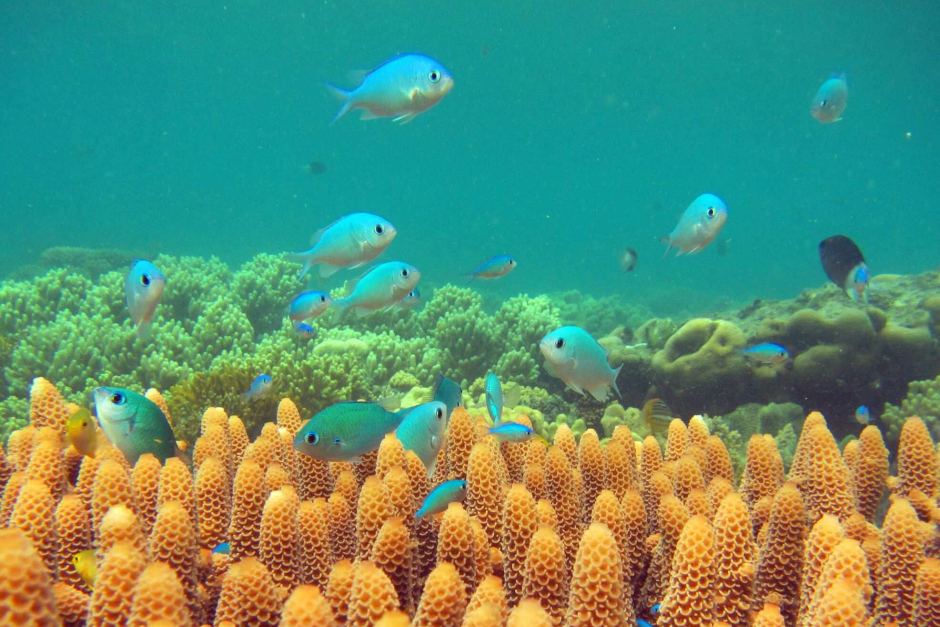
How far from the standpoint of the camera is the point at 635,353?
8375mm

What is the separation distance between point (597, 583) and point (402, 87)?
4.07 meters

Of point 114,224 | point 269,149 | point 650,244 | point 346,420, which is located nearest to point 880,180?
point 650,244

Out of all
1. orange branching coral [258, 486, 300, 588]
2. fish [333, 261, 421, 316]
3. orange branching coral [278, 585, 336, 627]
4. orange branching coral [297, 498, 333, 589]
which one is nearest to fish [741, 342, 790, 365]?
fish [333, 261, 421, 316]

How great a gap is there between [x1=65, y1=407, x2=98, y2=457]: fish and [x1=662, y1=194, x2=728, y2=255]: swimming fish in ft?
17.6

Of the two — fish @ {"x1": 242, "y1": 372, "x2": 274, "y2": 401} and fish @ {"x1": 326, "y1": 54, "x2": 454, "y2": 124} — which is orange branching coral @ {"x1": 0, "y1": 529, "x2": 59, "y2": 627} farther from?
fish @ {"x1": 326, "y1": 54, "x2": 454, "y2": 124}

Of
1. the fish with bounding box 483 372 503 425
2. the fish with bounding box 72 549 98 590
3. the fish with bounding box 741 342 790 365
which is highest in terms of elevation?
the fish with bounding box 741 342 790 365

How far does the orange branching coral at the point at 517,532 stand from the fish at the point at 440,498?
1.02 ft

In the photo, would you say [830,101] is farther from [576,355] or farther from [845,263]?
[576,355]

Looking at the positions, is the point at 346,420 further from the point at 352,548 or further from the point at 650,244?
the point at 650,244

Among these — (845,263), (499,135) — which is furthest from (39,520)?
(499,135)

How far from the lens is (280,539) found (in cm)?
198

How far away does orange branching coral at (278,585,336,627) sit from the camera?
1.33 meters

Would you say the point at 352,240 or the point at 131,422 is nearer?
the point at 131,422

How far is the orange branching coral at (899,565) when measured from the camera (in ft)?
6.25
